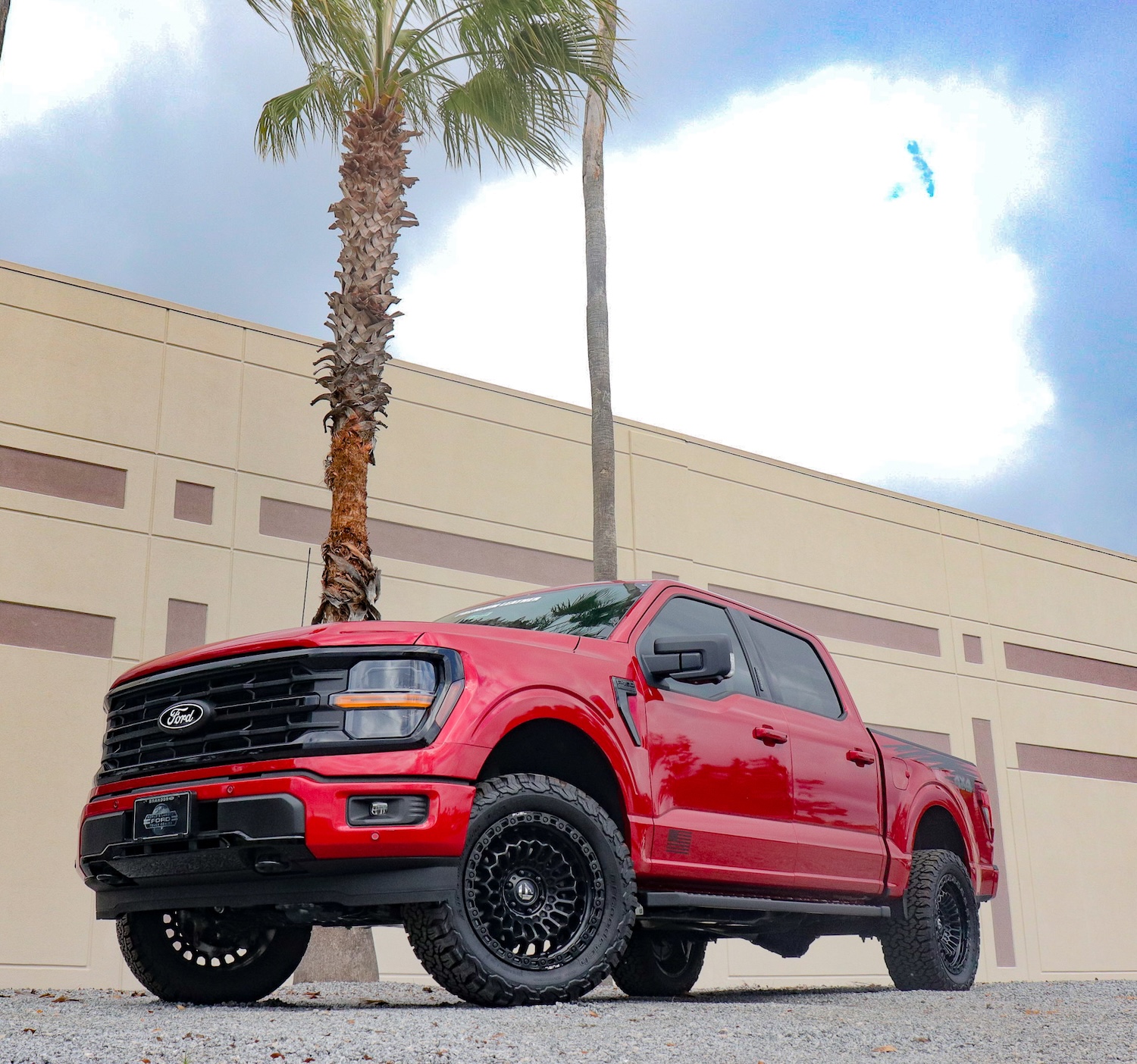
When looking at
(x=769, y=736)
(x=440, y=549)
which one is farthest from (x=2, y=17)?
(x=440, y=549)

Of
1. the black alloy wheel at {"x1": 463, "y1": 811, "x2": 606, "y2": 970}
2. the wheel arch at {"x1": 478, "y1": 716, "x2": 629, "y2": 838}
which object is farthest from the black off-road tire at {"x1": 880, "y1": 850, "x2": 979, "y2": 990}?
the black alloy wheel at {"x1": 463, "y1": 811, "x2": 606, "y2": 970}

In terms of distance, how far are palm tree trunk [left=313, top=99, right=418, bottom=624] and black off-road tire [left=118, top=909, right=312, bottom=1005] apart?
17.7 ft

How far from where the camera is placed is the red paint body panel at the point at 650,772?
486cm

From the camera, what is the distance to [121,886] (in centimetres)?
543

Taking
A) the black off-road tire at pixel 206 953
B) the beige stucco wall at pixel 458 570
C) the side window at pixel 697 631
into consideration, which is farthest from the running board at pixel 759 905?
the beige stucco wall at pixel 458 570

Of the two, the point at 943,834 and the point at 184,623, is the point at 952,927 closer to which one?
the point at 943,834

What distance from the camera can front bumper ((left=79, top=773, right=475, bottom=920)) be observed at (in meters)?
4.76

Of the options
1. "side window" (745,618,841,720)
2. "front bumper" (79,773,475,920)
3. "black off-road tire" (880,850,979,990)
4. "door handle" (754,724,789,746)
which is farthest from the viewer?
"black off-road tire" (880,850,979,990)

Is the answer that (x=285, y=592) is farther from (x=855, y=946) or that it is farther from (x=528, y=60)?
(x=855, y=946)

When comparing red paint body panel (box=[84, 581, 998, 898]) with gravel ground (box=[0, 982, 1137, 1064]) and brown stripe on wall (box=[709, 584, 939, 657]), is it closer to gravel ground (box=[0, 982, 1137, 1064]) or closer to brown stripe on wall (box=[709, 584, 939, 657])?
gravel ground (box=[0, 982, 1137, 1064])

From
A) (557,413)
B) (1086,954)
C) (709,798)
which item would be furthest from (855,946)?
(709,798)

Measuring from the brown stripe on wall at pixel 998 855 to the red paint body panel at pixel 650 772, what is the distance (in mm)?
16977

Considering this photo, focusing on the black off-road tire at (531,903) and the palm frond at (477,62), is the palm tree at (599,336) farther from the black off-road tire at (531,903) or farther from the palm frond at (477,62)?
the black off-road tire at (531,903)

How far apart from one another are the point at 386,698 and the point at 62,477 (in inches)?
495
